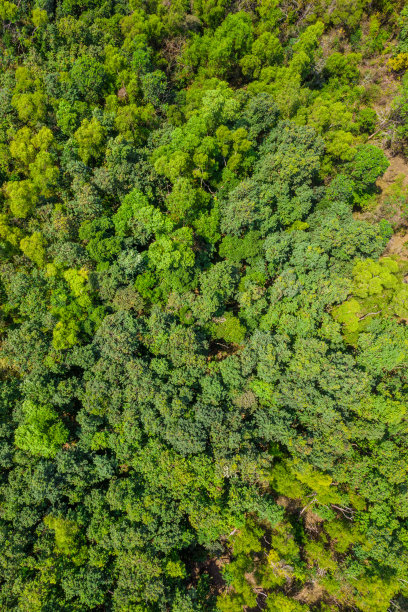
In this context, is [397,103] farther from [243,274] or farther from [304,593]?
[304,593]

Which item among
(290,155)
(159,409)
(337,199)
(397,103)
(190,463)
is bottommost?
(190,463)

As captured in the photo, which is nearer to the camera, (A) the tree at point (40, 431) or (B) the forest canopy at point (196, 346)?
(B) the forest canopy at point (196, 346)

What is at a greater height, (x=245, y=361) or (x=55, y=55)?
(x=55, y=55)

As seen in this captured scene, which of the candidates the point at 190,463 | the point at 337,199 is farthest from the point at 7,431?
the point at 337,199

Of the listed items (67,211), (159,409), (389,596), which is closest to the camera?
(389,596)

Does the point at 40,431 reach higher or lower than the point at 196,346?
lower

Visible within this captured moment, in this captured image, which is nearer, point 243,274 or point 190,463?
point 190,463

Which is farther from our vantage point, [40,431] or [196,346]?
[196,346]

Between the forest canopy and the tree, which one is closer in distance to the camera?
the forest canopy
